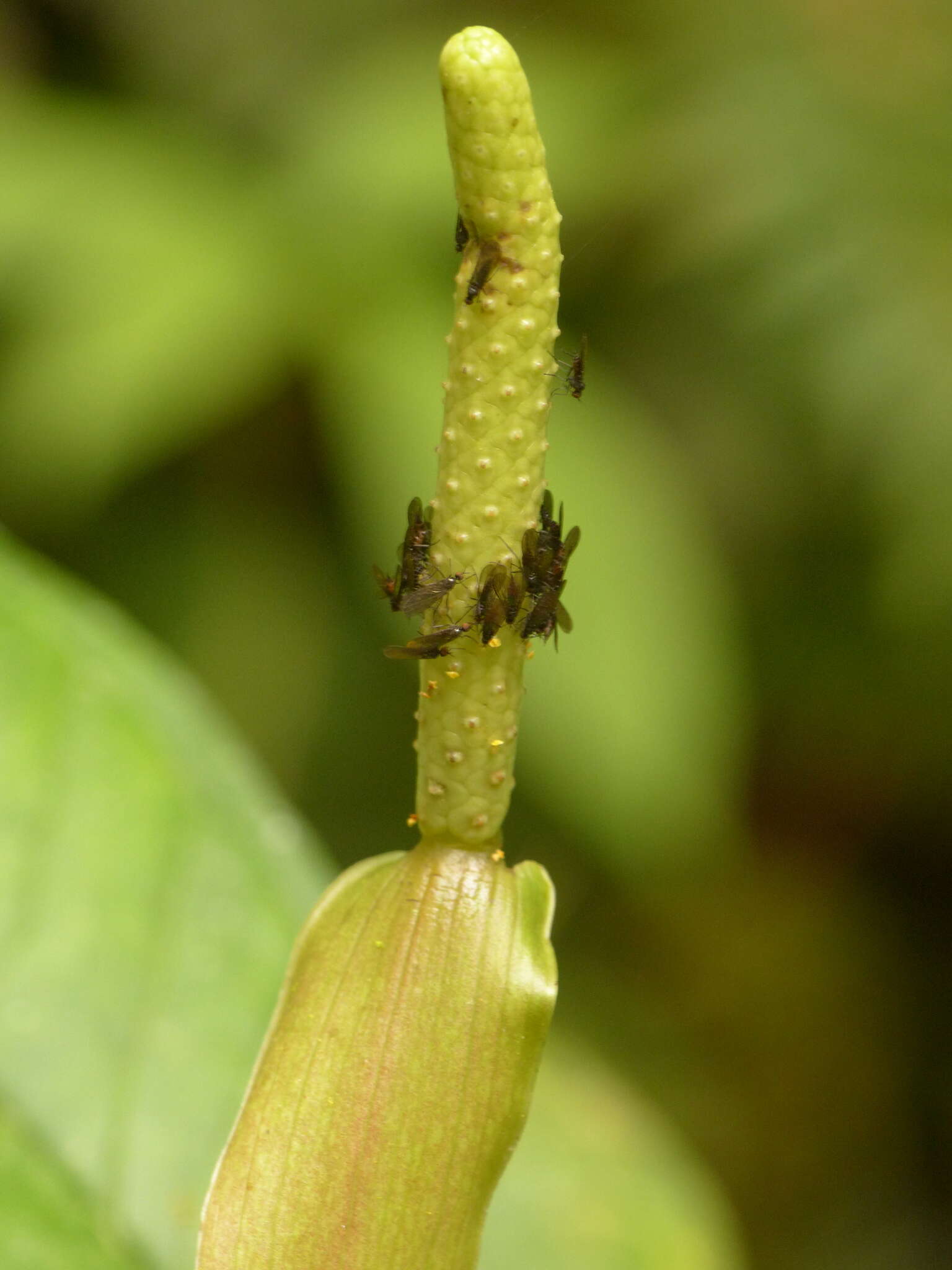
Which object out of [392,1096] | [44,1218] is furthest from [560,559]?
[44,1218]

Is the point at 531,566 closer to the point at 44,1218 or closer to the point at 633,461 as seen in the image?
the point at 44,1218

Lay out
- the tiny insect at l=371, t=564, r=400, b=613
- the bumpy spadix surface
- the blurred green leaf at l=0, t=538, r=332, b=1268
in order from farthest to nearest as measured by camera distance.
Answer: the blurred green leaf at l=0, t=538, r=332, b=1268, the tiny insect at l=371, t=564, r=400, b=613, the bumpy spadix surface

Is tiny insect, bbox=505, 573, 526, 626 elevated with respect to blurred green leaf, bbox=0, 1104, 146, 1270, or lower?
elevated

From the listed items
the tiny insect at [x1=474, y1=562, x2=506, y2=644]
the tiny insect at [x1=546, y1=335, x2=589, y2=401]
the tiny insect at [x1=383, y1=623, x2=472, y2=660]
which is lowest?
the tiny insect at [x1=383, y1=623, x2=472, y2=660]

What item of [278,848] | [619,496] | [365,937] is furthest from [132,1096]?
[619,496]

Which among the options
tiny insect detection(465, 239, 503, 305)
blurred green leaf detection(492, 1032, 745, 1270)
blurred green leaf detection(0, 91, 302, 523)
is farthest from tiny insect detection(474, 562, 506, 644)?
blurred green leaf detection(0, 91, 302, 523)

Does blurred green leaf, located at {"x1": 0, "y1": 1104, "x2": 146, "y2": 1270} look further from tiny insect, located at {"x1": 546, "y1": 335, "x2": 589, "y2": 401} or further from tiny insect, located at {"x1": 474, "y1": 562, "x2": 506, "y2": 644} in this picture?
tiny insect, located at {"x1": 546, "y1": 335, "x2": 589, "y2": 401}

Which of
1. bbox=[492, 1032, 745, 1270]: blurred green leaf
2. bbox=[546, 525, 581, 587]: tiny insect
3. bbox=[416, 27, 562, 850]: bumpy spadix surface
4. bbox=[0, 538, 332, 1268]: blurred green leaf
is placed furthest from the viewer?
bbox=[492, 1032, 745, 1270]: blurred green leaf

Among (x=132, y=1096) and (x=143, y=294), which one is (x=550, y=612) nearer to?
(x=132, y=1096)

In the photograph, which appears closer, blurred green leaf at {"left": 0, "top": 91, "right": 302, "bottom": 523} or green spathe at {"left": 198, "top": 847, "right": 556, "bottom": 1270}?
green spathe at {"left": 198, "top": 847, "right": 556, "bottom": 1270}
